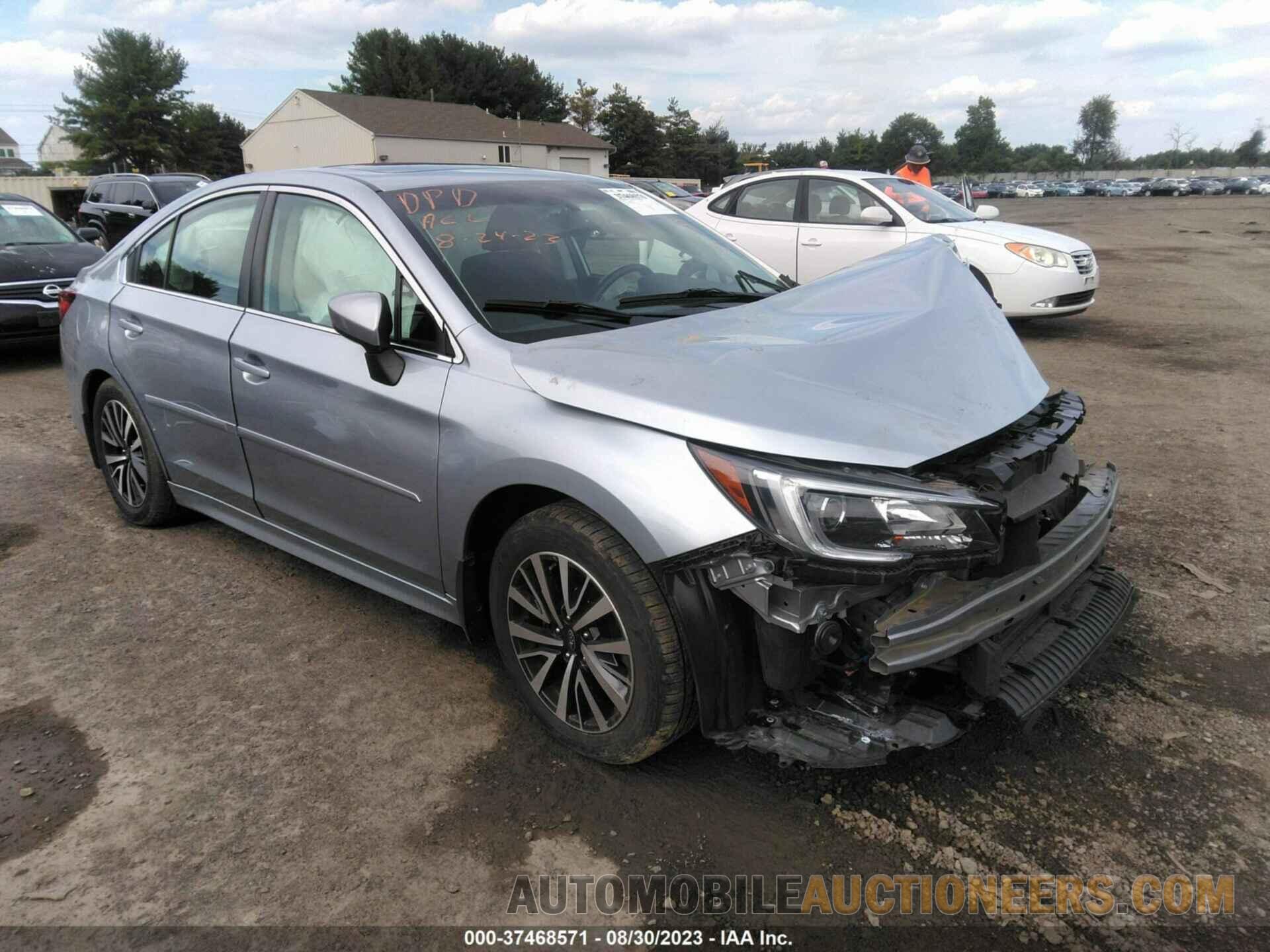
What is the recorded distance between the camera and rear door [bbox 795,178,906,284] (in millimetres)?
8820

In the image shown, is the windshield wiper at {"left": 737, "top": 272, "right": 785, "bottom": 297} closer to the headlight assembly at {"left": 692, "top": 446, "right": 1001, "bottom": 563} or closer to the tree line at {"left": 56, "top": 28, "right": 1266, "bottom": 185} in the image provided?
the headlight assembly at {"left": 692, "top": 446, "right": 1001, "bottom": 563}

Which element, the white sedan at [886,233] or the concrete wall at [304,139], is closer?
the white sedan at [886,233]

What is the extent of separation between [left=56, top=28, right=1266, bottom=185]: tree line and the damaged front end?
4947 cm

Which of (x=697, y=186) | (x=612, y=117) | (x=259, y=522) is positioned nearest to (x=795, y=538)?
(x=259, y=522)

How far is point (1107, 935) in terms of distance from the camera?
6.80 ft

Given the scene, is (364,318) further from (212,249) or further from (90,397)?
(90,397)

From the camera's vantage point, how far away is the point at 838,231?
354 inches

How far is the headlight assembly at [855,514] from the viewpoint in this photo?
7.04 feet

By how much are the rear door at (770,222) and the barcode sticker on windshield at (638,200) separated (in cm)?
542

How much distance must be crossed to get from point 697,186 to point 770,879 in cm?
4947

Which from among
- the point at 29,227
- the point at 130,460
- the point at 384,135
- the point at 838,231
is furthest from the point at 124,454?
the point at 384,135

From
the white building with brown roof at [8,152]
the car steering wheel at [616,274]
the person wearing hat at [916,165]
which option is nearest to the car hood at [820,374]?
the car steering wheel at [616,274]

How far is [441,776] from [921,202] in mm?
8330

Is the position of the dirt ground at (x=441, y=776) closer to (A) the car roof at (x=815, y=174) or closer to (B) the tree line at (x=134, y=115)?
→ (A) the car roof at (x=815, y=174)
